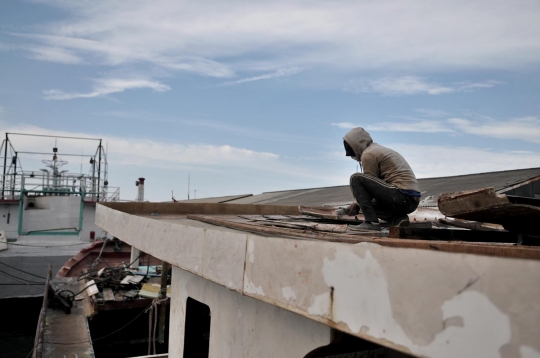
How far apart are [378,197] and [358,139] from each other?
574 mm

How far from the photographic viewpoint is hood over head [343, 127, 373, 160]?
458 centimetres

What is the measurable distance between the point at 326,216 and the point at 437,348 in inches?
158

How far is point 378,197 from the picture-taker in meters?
4.40

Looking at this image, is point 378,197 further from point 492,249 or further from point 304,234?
point 492,249

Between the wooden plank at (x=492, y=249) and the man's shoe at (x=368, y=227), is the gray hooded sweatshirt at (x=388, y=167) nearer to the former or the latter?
the man's shoe at (x=368, y=227)

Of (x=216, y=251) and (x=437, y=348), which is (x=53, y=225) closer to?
(x=216, y=251)

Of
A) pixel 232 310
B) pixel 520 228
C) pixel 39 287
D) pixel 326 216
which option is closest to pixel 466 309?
pixel 520 228

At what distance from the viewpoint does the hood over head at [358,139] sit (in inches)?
180

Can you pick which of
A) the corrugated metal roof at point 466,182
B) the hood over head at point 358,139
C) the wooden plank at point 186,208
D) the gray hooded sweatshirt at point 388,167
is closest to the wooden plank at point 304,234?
the gray hooded sweatshirt at point 388,167

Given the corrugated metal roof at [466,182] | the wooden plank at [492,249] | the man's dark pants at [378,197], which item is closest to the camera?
the wooden plank at [492,249]

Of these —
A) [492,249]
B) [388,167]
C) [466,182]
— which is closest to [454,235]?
[388,167]

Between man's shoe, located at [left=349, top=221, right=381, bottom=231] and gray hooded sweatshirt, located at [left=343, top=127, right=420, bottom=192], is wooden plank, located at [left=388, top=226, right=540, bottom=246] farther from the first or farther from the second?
gray hooded sweatshirt, located at [left=343, top=127, right=420, bottom=192]

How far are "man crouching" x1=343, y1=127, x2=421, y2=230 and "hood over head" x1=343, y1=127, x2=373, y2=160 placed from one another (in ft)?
0.17

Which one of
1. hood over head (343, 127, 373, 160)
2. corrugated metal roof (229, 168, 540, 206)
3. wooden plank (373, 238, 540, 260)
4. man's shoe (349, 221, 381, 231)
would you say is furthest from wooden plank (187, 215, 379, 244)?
corrugated metal roof (229, 168, 540, 206)
